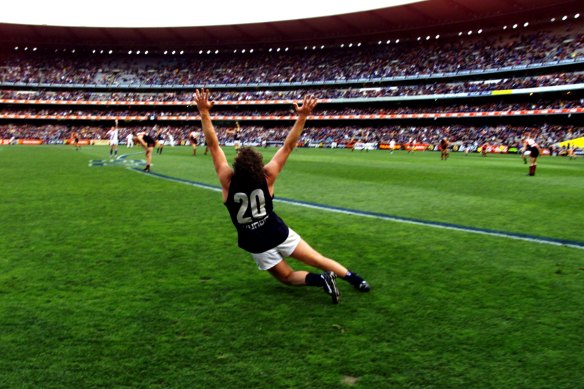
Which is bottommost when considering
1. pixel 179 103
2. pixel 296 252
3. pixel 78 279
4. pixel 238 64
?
pixel 78 279

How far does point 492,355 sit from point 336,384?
1210 mm

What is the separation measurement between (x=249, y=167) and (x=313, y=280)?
4.20 ft

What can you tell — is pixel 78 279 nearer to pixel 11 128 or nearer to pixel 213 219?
pixel 213 219

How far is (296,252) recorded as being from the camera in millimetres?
4676

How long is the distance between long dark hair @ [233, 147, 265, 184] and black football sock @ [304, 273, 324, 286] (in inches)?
42.4

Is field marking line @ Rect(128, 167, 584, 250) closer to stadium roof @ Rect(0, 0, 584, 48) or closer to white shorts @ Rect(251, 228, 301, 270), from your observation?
Result: white shorts @ Rect(251, 228, 301, 270)

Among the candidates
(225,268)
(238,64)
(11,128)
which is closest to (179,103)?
(238,64)

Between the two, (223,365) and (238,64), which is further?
(238,64)

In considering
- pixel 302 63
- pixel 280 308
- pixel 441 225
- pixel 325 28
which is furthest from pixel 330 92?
pixel 280 308

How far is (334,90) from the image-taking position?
229ft

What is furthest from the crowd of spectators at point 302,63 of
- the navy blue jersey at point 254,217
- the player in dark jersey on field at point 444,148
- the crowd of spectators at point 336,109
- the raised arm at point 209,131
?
the raised arm at point 209,131

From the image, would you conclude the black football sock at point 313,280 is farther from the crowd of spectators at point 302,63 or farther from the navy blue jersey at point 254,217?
the crowd of spectators at point 302,63

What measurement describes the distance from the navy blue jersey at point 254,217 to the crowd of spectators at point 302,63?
59106 mm

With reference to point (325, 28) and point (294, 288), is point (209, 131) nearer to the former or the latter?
point (294, 288)
